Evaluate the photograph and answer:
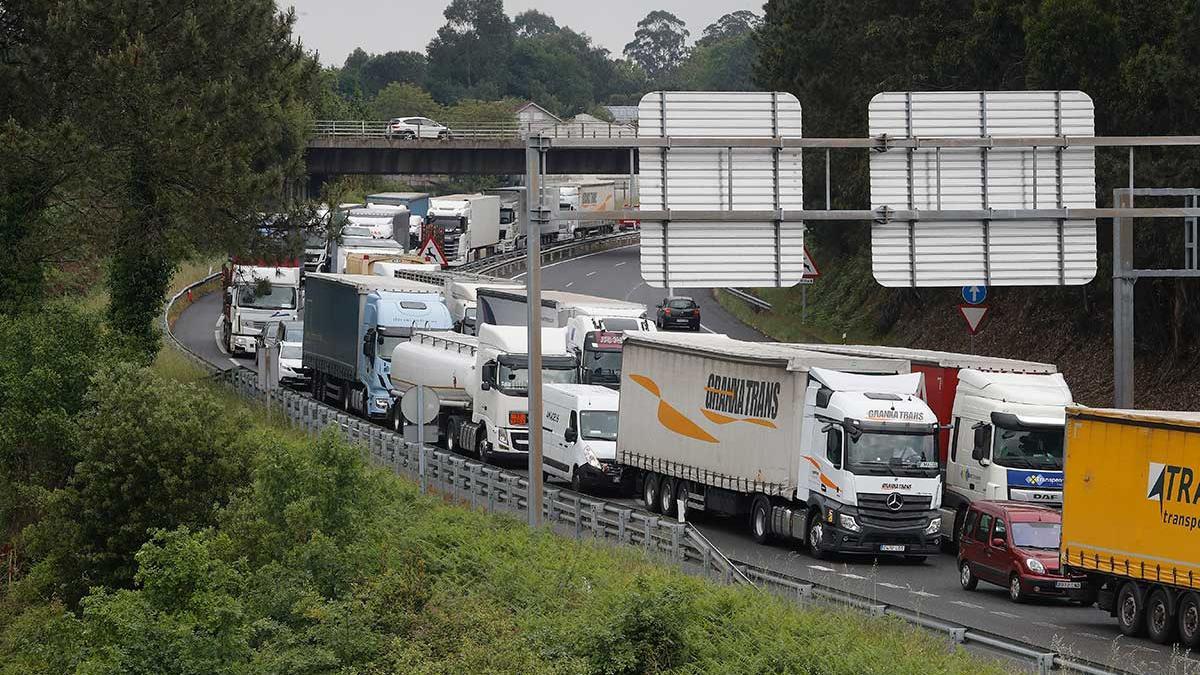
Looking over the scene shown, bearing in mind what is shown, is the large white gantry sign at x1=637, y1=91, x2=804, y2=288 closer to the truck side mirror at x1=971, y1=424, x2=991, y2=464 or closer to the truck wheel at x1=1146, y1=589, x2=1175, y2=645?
the truck wheel at x1=1146, y1=589, x2=1175, y2=645

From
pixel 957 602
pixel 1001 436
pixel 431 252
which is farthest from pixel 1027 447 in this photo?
pixel 431 252

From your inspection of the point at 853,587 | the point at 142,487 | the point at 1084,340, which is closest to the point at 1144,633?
the point at 853,587

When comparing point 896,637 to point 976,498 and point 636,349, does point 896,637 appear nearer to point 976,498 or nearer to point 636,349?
point 976,498

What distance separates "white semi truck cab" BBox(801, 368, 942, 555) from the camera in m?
28.6

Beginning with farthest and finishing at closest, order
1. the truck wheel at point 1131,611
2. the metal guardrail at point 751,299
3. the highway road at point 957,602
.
→ the metal guardrail at point 751,299 < the truck wheel at point 1131,611 < the highway road at point 957,602

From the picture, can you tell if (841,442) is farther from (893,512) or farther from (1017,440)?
(1017,440)

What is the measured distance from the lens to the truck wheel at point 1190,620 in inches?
851

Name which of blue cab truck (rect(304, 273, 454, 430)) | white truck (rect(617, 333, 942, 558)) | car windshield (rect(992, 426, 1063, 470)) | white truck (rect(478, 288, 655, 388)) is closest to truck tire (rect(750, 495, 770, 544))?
white truck (rect(617, 333, 942, 558))

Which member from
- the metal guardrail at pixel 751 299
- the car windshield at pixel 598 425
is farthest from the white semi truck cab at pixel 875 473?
the metal guardrail at pixel 751 299

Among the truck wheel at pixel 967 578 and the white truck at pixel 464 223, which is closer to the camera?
the truck wheel at pixel 967 578

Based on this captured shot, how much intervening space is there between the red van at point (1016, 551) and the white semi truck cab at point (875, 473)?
5.21ft

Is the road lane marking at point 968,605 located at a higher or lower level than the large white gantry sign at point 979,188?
lower

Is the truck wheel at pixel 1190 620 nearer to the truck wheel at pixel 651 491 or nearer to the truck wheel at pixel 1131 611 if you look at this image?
the truck wheel at pixel 1131 611

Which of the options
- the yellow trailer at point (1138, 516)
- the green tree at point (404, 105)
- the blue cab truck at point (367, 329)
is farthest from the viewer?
the green tree at point (404, 105)
